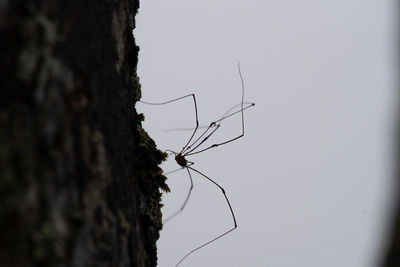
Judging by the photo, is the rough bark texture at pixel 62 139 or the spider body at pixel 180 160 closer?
the rough bark texture at pixel 62 139

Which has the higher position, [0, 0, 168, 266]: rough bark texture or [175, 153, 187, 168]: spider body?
[175, 153, 187, 168]: spider body

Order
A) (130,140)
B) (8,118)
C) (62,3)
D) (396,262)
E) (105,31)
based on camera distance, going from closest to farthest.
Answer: (396,262) < (8,118) < (62,3) < (105,31) < (130,140)

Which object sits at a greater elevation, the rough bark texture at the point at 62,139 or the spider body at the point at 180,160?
the spider body at the point at 180,160

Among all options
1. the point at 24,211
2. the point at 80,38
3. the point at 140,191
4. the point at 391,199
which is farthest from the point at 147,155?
the point at 391,199

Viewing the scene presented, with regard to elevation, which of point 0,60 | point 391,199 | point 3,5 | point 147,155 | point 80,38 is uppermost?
point 147,155

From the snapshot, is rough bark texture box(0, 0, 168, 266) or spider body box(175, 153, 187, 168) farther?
spider body box(175, 153, 187, 168)

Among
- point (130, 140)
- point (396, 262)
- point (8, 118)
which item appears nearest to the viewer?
point (396, 262)

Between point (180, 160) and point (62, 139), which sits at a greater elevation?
point (180, 160)

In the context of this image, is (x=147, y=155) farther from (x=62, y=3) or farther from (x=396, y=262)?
(x=396, y=262)
